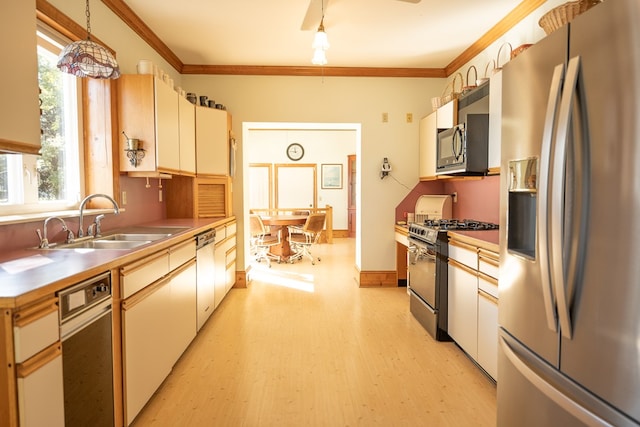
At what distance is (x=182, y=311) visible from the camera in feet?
8.73

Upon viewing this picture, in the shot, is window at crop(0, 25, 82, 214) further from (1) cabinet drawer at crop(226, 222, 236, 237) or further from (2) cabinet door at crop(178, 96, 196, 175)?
(1) cabinet drawer at crop(226, 222, 236, 237)

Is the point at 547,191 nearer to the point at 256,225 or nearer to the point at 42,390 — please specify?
the point at 42,390

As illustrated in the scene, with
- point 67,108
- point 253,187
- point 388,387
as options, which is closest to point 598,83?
point 388,387

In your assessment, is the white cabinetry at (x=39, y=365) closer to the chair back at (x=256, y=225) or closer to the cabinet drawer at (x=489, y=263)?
the cabinet drawer at (x=489, y=263)

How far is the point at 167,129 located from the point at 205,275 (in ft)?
4.18

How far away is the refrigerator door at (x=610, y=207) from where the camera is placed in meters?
0.98

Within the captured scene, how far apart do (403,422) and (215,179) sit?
3197 mm

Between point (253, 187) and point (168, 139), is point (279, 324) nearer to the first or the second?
point (168, 139)

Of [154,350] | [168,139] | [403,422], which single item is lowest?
[403,422]

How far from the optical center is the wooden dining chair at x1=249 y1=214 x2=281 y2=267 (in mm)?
5682

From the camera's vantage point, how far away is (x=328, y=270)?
581 cm

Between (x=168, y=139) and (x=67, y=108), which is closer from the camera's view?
(x=67, y=108)

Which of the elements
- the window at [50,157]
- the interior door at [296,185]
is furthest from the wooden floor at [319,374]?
the interior door at [296,185]

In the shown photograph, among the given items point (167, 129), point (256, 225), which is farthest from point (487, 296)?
point (256, 225)
